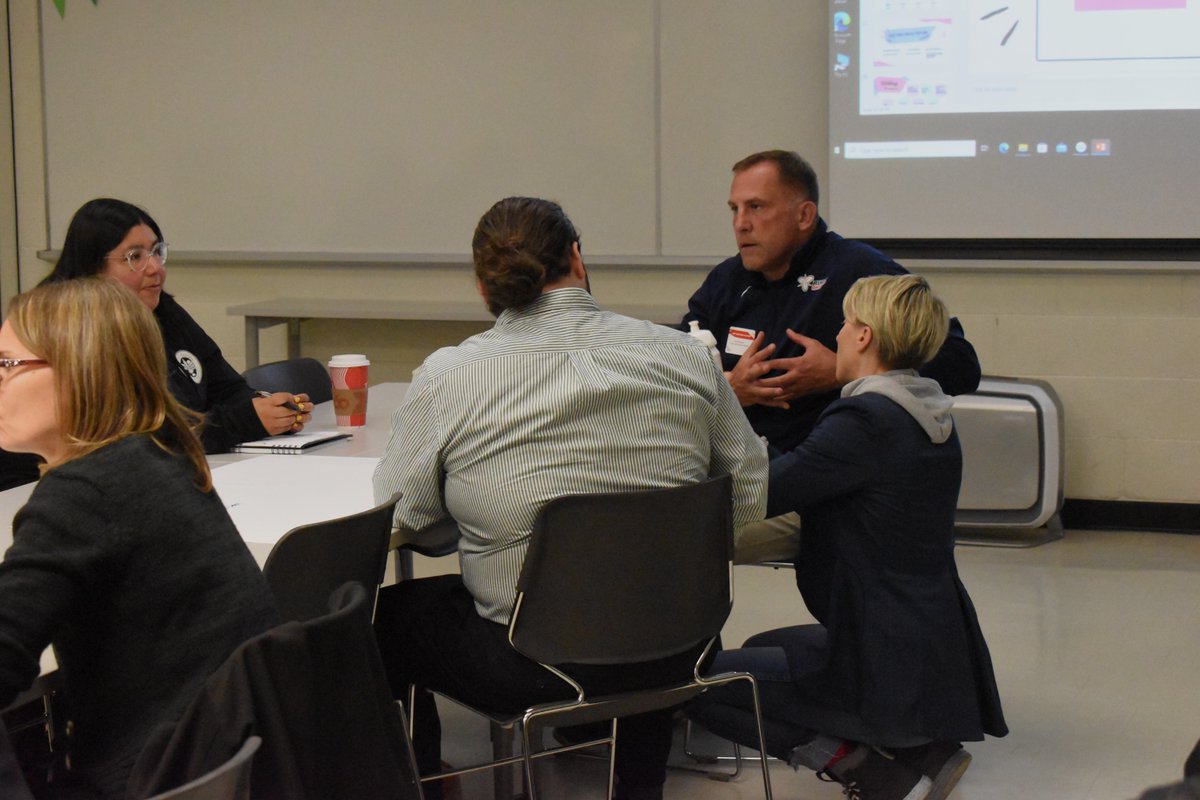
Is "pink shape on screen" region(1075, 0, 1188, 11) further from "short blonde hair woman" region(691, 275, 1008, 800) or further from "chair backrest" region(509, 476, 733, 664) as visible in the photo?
"chair backrest" region(509, 476, 733, 664)

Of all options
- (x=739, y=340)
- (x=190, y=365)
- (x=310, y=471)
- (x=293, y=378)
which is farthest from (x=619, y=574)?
(x=293, y=378)

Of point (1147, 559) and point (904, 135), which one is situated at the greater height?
point (904, 135)

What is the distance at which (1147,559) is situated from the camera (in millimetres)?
4234

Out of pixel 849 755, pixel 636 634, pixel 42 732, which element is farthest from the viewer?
pixel 42 732

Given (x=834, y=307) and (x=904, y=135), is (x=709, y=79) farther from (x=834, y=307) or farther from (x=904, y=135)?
(x=834, y=307)

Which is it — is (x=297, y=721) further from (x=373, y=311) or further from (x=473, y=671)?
(x=373, y=311)

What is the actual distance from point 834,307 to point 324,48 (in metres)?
2.91

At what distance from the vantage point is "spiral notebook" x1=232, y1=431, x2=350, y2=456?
8.45 ft

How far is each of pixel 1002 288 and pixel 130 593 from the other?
3.84 m

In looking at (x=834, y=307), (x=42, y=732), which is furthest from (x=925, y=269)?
(x=42, y=732)

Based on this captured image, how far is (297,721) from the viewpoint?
4.23 ft

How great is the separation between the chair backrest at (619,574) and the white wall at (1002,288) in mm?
2894

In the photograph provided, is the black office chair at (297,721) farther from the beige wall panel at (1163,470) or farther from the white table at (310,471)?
the beige wall panel at (1163,470)

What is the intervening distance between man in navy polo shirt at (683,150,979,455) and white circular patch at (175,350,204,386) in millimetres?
1177
